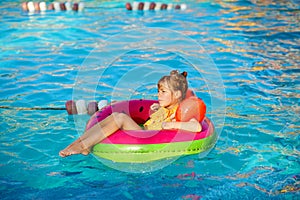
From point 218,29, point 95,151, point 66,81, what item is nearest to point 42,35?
point 66,81

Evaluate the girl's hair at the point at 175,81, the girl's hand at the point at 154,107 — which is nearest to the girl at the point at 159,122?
the girl's hair at the point at 175,81

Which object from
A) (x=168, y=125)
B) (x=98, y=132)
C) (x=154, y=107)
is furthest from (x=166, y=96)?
(x=98, y=132)

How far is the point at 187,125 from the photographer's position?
4.32 meters

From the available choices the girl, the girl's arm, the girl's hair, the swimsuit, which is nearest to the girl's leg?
the girl

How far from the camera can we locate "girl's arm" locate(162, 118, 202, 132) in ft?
14.2

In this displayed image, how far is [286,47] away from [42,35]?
529cm

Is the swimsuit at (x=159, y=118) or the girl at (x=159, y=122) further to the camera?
the swimsuit at (x=159, y=118)

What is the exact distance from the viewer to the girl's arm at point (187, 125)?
4.32 m

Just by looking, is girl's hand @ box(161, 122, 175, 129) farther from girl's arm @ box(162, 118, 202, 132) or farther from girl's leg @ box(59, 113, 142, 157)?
girl's leg @ box(59, 113, 142, 157)

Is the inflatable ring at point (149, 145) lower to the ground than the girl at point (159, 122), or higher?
lower

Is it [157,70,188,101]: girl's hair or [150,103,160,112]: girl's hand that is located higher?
[157,70,188,101]: girl's hair

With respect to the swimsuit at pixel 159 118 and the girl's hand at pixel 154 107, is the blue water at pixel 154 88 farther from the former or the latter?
the girl's hand at pixel 154 107

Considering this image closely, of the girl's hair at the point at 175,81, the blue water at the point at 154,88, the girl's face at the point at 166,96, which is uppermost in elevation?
the girl's hair at the point at 175,81

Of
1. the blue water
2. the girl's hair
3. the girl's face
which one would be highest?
the girl's hair
